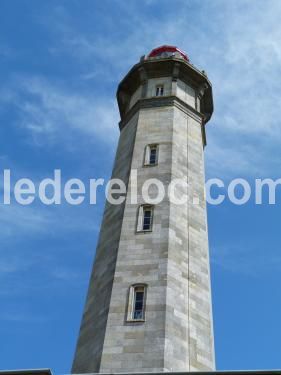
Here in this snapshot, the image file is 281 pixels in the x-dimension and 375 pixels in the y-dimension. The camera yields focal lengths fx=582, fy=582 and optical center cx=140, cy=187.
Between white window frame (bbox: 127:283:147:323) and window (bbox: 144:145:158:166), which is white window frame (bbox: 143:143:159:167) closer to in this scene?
window (bbox: 144:145:158:166)

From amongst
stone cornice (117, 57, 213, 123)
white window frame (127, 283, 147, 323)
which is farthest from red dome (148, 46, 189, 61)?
white window frame (127, 283, 147, 323)

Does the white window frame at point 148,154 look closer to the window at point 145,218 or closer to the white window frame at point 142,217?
the white window frame at point 142,217

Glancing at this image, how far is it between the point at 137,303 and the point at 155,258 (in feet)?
7.68

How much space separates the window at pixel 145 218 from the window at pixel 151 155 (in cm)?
362

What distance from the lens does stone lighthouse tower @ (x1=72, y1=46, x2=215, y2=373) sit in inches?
895

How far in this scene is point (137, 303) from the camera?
958 inches

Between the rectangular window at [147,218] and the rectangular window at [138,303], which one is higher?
the rectangular window at [147,218]

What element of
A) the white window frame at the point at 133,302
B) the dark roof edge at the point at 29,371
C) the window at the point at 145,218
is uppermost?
the window at the point at 145,218

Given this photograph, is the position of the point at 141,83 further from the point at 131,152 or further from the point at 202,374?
the point at 202,374

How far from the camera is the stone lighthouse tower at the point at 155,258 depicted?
22734mm

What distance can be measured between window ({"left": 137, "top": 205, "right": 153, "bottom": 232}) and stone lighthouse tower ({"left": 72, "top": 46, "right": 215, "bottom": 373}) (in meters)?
0.05

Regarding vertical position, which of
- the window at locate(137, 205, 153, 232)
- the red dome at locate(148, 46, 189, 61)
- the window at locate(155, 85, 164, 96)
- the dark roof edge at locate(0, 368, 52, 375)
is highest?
the red dome at locate(148, 46, 189, 61)

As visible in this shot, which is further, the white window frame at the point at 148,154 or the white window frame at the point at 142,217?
the white window frame at the point at 148,154

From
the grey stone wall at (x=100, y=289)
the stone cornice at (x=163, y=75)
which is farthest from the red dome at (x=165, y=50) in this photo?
the grey stone wall at (x=100, y=289)
